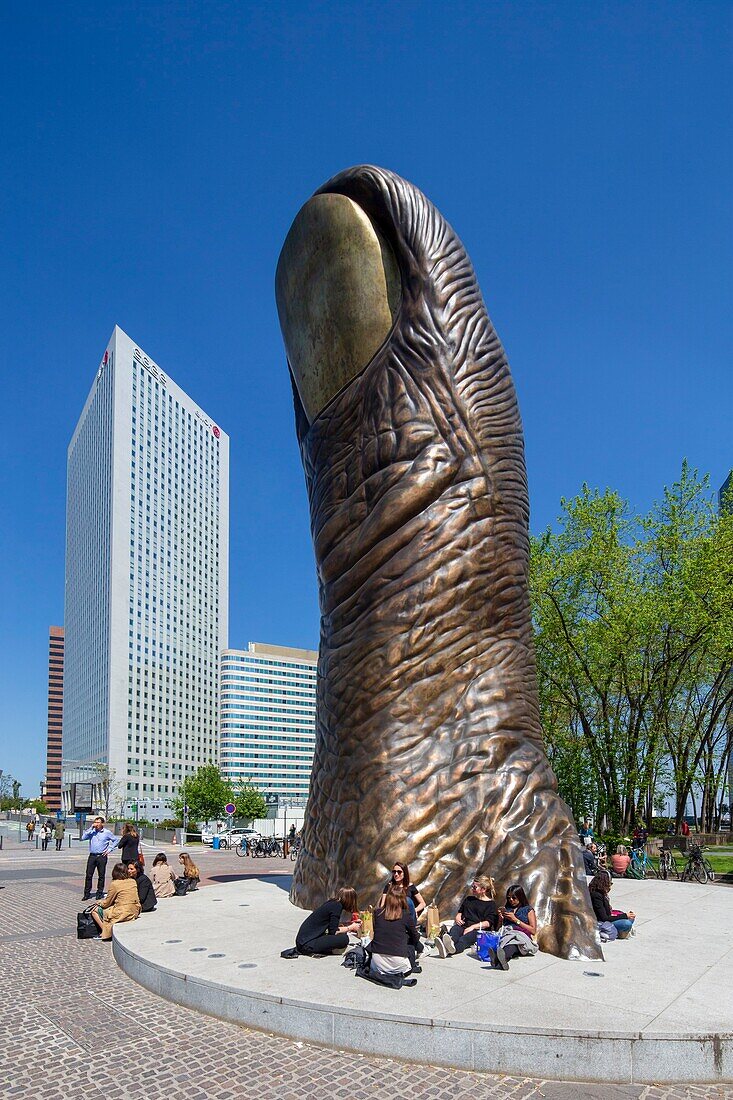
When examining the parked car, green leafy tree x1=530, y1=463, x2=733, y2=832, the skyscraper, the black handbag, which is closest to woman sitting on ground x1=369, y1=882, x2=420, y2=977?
the black handbag

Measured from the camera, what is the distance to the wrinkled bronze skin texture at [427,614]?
9.62 m

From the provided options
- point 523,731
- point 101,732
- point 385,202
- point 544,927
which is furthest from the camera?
point 101,732

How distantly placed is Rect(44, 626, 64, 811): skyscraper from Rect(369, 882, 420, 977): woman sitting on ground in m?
180

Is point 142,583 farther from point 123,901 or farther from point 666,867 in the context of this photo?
point 123,901

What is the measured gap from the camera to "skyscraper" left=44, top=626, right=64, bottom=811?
582ft

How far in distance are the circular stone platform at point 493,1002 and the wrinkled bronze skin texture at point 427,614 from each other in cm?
136

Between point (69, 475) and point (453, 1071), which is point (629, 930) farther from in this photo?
point (69, 475)

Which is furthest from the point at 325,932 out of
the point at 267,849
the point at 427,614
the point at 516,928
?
the point at 267,849

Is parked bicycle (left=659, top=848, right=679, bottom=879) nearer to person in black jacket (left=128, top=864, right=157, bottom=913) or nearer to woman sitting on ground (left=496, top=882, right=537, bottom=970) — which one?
woman sitting on ground (left=496, top=882, right=537, bottom=970)

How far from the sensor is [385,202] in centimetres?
1161

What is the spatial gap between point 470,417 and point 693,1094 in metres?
8.02

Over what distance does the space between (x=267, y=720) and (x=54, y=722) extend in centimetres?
7079

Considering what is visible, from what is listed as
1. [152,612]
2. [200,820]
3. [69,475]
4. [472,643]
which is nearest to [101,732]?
[152,612]

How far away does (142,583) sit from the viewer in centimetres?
12325
